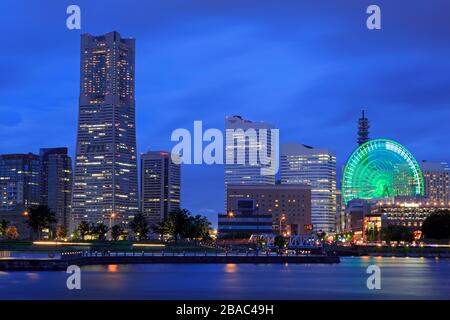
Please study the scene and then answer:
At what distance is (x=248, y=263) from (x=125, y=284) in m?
68.4

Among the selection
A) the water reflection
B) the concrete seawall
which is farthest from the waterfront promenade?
the water reflection

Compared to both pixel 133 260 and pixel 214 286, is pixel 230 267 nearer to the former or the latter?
pixel 133 260

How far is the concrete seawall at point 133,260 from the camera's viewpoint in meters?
112

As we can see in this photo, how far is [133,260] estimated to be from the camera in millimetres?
147750

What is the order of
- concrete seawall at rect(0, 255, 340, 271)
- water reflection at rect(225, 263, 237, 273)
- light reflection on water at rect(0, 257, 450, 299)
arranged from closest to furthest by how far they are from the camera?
light reflection on water at rect(0, 257, 450, 299) < concrete seawall at rect(0, 255, 340, 271) < water reflection at rect(225, 263, 237, 273)

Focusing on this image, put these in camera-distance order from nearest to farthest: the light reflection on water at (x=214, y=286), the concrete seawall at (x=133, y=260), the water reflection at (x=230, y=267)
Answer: the light reflection on water at (x=214, y=286), the concrete seawall at (x=133, y=260), the water reflection at (x=230, y=267)

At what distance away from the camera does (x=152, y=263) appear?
150000 millimetres

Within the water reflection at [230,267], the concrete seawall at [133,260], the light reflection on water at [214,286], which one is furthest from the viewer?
the water reflection at [230,267]

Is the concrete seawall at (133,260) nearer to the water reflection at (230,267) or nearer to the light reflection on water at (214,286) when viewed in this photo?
the water reflection at (230,267)

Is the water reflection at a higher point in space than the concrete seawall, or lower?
lower

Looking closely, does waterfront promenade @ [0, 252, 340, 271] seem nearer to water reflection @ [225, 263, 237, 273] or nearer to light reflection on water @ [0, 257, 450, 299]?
water reflection @ [225, 263, 237, 273]

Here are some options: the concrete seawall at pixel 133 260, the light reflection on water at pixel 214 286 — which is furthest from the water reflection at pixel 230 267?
the light reflection on water at pixel 214 286

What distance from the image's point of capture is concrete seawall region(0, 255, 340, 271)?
112125 mm

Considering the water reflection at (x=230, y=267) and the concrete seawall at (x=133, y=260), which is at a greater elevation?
the concrete seawall at (x=133, y=260)
